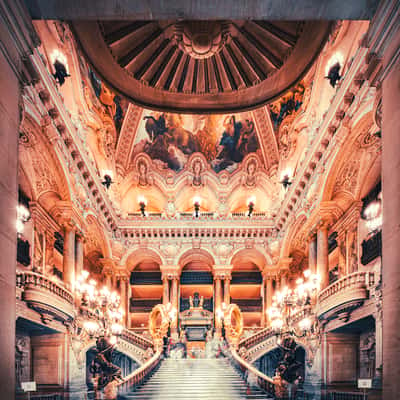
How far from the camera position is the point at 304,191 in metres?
19.1

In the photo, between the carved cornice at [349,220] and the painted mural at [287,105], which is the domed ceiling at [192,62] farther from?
the carved cornice at [349,220]

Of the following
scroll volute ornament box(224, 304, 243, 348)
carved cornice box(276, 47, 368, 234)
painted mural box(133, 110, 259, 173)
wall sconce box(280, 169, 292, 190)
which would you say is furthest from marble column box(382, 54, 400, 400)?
painted mural box(133, 110, 259, 173)

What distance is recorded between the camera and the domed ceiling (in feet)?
32.6

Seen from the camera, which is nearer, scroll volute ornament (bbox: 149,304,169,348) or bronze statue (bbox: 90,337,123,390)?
bronze statue (bbox: 90,337,123,390)

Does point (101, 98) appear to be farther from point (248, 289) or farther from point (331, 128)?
point (248, 289)

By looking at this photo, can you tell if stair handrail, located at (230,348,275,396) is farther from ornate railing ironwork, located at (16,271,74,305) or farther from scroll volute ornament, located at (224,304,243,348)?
→ ornate railing ironwork, located at (16,271,74,305)

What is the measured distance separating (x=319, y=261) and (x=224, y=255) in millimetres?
9429

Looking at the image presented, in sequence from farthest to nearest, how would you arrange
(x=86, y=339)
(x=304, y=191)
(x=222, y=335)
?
1. (x=222, y=335)
2. (x=304, y=191)
3. (x=86, y=339)

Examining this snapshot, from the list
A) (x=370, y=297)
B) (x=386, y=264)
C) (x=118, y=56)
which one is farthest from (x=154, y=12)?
(x=370, y=297)

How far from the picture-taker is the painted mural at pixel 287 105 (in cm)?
1877

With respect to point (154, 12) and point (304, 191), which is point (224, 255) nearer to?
point (304, 191)

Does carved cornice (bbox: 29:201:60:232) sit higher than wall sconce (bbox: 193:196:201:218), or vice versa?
wall sconce (bbox: 193:196:201:218)

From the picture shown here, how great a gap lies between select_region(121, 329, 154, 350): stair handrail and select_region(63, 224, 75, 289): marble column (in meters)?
6.20

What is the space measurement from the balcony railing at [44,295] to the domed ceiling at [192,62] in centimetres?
612
